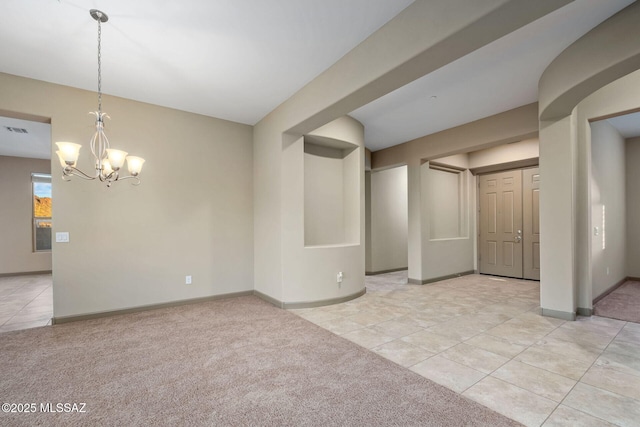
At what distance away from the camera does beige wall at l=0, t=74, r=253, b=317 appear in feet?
12.3

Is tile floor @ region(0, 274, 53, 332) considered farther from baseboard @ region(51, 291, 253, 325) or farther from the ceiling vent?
the ceiling vent

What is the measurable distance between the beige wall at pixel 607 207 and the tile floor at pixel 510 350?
44.7 inches

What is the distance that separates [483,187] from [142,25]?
7151 millimetres

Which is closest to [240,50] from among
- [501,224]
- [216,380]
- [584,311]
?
[216,380]

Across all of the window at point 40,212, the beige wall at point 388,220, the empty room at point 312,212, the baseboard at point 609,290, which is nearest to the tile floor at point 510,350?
the empty room at point 312,212

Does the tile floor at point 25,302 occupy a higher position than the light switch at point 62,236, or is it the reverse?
the light switch at point 62,236

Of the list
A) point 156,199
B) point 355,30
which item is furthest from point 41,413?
point 355,30

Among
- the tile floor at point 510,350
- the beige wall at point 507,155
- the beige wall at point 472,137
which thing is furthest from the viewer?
the beige wall at point 507,155

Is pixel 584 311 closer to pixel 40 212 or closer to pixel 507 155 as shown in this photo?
pixel 507 155

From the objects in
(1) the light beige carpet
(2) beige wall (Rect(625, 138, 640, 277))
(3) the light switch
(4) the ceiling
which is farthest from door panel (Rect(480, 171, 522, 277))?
(3) the light switch

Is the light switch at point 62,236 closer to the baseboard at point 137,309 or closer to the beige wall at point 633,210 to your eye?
the baseboard at point 137,309

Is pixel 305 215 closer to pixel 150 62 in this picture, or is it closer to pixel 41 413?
pixel 150 62

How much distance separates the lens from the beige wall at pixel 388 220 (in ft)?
23.5

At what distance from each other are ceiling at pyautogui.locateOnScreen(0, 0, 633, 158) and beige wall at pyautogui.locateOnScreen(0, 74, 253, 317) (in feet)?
1.08
